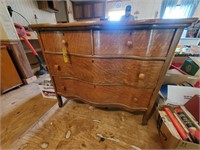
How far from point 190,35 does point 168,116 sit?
13.0 ft

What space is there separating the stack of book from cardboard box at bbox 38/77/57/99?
1325mm

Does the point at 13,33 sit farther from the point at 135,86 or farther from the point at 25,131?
the point at 135,86

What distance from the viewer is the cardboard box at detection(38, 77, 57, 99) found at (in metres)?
1.36

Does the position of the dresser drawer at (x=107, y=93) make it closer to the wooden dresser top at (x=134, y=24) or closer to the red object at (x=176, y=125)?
the red object at (x=176, y=125)

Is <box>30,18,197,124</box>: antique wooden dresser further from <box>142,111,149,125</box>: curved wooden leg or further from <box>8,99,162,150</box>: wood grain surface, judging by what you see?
<box>8,99,162,150</box>: wood grain surface

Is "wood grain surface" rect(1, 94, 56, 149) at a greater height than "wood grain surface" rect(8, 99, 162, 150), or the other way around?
"wood grain surface" rect(8, 99, 162, 150)

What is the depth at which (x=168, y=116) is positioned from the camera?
888 mm

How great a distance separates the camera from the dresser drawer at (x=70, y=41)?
739 mm

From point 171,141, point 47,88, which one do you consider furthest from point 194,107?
point 47,88

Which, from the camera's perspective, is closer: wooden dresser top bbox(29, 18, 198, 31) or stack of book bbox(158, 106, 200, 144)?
wooden dresser top bbox(29, 18, 198, 31)

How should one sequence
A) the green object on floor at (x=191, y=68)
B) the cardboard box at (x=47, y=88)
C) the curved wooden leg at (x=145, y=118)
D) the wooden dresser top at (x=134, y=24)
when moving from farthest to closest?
1. the cardboard box at (x=47, y=88)
2. the green object on floor at (x=191, y=68)
3. the curved wooden leg at (x=145, y=118)
4. the wooden dresser top at (x=134, y=24)

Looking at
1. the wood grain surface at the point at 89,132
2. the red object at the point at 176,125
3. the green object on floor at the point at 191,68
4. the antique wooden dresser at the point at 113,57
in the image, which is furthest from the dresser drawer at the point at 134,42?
the green object on floor at the point at 191,68

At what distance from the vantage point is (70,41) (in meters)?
0.79

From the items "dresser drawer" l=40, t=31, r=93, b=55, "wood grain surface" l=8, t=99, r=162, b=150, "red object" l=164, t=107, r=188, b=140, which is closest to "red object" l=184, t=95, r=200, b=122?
"red object" l=164, t=107, r=188, b=140
